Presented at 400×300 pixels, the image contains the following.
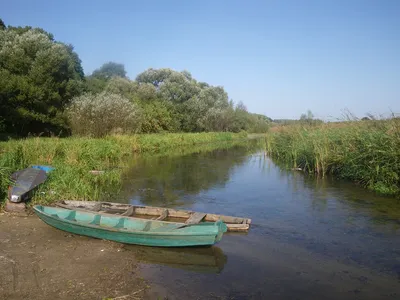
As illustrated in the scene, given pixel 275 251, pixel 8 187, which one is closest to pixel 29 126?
pixel 8 187

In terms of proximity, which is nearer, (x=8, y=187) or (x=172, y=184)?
(x=8, y=187)

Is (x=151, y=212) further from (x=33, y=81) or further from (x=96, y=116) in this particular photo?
(x=33, y=81)

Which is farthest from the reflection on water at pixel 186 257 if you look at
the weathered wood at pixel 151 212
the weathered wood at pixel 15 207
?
the weathered wood at pixel 15 207

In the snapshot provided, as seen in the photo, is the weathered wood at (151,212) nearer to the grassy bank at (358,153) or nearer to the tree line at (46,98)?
the grassy bank at (358,153)

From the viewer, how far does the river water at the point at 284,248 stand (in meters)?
6.11

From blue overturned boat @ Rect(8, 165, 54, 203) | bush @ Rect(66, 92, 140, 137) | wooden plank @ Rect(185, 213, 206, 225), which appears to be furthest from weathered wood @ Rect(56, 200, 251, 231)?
bush @ Rect(66, 92, 140, 137)

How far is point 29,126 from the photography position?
88.6 ft

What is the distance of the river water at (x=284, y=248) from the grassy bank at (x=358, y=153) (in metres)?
0.76

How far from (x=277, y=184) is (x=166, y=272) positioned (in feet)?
36.3

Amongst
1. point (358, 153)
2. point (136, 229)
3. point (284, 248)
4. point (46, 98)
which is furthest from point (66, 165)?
point (46, 98)

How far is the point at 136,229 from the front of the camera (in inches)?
311

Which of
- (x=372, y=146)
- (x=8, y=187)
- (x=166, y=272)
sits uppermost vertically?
(x=372, y=146)

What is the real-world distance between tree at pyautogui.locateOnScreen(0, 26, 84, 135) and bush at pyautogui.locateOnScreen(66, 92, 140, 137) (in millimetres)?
1678

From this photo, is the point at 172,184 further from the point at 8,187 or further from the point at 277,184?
the point at 8,187
